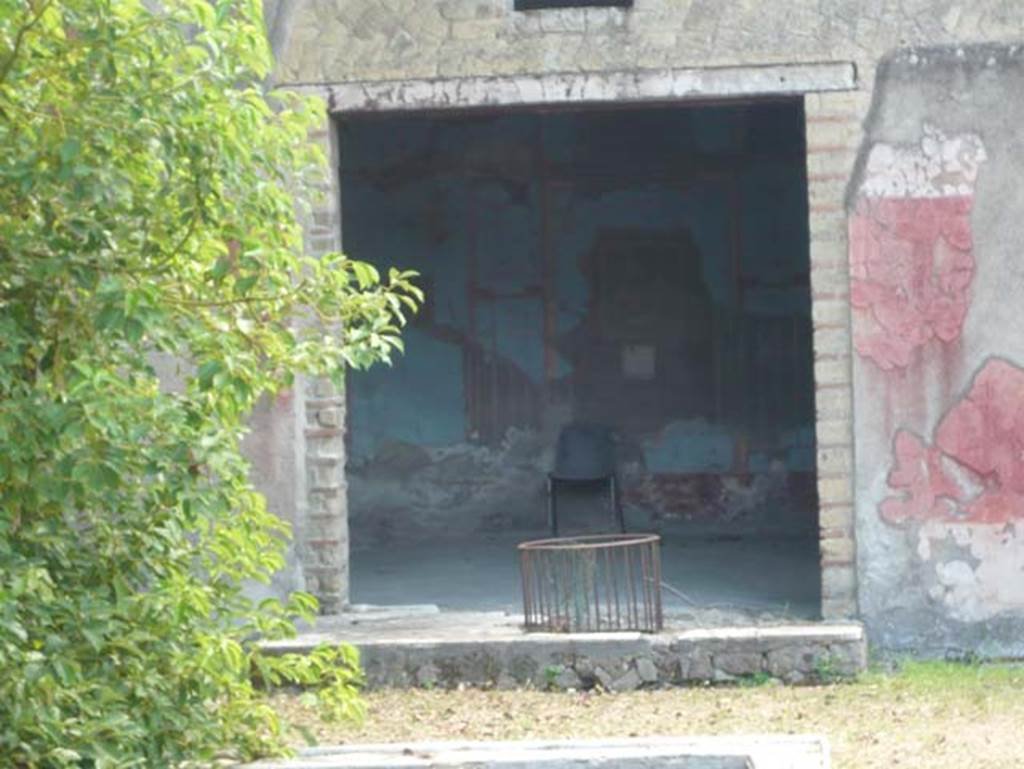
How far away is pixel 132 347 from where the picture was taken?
632cm

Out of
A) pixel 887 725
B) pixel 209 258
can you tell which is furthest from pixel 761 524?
pixel 209 258

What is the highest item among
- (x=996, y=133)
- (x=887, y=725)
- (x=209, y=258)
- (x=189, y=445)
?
(x=996, y=133)

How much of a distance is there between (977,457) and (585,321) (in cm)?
496

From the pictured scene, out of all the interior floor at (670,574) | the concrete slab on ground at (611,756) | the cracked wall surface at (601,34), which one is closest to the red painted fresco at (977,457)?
the interior floor at (670,574)

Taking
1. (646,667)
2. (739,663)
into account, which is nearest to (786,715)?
(739,663)

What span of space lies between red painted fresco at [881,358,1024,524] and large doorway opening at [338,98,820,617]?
4.33 metres

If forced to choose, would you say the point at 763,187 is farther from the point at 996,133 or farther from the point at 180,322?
the point at 180,322

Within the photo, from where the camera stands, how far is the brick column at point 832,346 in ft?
32.6

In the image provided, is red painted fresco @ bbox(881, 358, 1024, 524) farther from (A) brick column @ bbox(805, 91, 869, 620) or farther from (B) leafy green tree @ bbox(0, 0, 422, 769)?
(B) leafy green tree @ bbox(0, 0, 422, 769)

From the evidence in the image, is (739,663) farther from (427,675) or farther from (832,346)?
(832,346)

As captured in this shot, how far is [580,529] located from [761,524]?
3.94ft

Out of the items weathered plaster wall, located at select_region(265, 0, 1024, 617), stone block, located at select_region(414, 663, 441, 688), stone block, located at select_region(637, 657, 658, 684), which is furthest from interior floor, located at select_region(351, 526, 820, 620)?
stone block, located at select_region(414, 663, 441, 688)

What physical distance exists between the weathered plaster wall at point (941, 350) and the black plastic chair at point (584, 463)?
410 cm

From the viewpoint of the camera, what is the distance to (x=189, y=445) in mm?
6125
